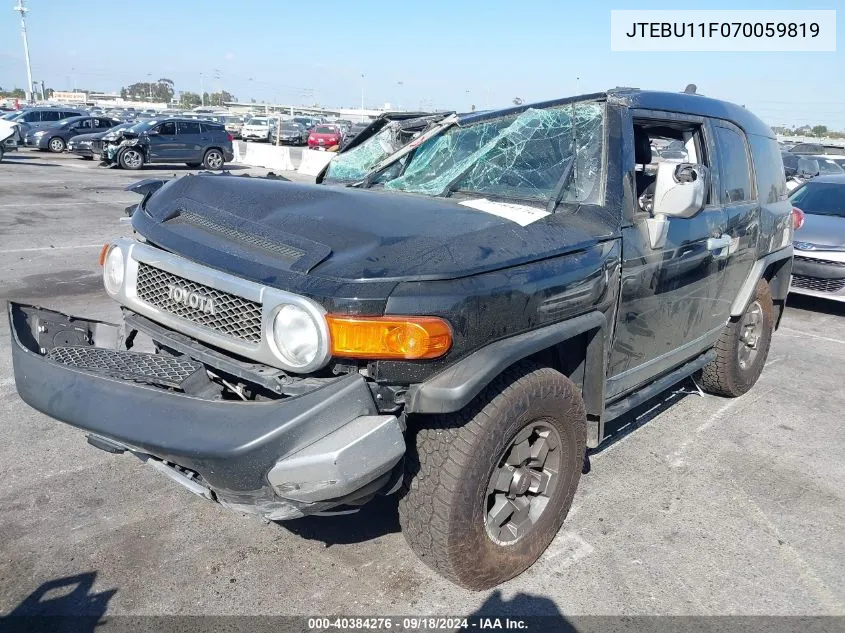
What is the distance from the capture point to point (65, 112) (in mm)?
29031

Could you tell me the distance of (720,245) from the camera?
153 inches

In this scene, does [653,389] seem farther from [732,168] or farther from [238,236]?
[238,236]

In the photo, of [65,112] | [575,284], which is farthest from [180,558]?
[65,112]

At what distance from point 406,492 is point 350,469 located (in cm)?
51

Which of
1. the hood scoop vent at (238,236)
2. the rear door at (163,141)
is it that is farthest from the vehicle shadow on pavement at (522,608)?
the rear door at (163,141)

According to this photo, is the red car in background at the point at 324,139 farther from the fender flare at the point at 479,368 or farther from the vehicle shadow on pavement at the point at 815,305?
the fender flare at the point at 479,368

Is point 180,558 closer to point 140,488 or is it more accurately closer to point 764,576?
point 140,488

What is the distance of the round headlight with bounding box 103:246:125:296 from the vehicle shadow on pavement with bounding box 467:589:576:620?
2076 millimetres

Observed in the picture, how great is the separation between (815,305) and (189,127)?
20476mm

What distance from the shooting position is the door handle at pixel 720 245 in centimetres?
380

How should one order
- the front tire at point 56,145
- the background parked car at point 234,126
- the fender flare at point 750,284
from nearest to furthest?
the fender flare at point 750,284
the front tire at point 56,145
the background parked car at point 234,126

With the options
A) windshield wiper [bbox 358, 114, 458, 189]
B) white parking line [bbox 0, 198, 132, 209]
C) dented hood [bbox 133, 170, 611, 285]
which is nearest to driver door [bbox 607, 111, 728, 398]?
dented hood [bbox 133, 170, 611, 285]

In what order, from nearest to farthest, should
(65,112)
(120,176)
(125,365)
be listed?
(125,365) < (120,176) < (65,112)

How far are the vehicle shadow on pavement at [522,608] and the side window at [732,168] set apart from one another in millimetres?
2589
